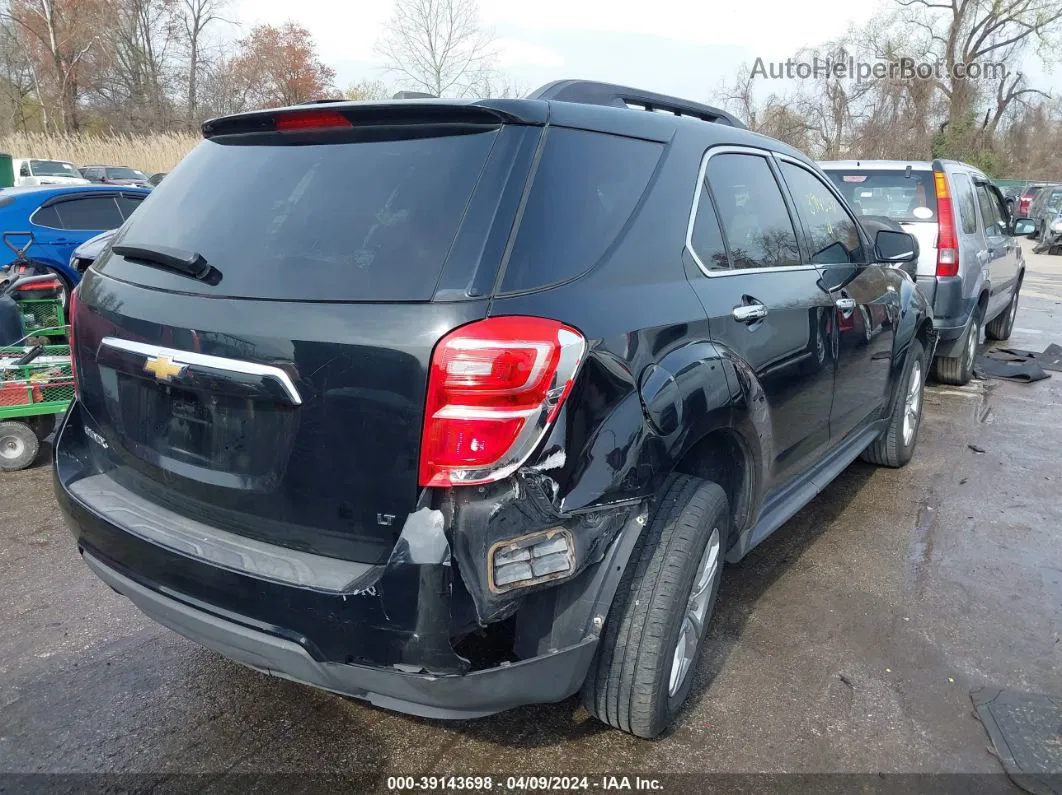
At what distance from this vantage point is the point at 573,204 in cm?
218

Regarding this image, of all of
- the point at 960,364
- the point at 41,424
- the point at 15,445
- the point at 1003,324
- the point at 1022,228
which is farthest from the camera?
the point at 1003,324

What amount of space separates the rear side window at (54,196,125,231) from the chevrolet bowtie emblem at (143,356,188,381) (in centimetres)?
804

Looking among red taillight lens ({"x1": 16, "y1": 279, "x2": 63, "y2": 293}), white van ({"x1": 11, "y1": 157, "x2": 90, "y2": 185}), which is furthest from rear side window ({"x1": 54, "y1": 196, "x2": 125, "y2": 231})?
white van ({"x1": 11, "y1": 157, "x2": 90, "y2": 185})

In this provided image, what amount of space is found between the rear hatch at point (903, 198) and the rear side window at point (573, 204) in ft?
15.0

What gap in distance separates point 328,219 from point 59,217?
8282 millimetres

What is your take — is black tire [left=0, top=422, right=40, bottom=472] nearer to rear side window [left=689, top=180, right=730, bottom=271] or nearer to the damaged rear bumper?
the damaged rear bumper

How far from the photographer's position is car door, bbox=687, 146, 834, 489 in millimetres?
2680

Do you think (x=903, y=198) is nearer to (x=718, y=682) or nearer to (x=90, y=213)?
(x=718, y=682)

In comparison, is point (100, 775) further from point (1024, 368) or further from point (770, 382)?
point (1024, 368)

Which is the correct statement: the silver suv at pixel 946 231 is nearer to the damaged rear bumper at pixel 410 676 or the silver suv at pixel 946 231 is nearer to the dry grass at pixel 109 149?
the damaged rear bumper at pixel 410 676

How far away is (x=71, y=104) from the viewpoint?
38.7 m

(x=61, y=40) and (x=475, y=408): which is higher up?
(x=61, y=40)

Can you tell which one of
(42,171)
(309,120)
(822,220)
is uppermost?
(309,120)

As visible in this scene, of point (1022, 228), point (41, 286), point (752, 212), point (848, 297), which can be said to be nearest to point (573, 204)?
point (752, 212)
